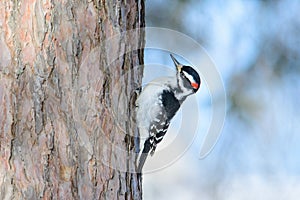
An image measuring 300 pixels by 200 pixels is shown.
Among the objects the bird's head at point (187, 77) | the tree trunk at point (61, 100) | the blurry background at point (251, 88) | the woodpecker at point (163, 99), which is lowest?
the tree trunk at point (61, 100)

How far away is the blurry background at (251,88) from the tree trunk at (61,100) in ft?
6.59

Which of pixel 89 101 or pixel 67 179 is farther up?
pixel 89 101

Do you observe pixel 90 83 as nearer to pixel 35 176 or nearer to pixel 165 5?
pixel 35 176

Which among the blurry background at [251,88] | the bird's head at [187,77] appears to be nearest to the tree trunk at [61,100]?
the bird's head at [187,77]

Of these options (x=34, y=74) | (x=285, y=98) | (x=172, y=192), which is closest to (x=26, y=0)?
(x=34, y=74)

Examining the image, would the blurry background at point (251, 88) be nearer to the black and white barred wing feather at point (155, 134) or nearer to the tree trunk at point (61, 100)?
the black and white barred wing feather at point (155, 134)

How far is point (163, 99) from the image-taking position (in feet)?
7.00

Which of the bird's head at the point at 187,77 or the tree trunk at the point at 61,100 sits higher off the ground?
the bird's head at the point at 187,77

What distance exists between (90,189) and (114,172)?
0.24 ft

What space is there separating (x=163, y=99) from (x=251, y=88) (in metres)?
1.61

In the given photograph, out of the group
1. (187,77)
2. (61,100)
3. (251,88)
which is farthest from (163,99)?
(251,88)

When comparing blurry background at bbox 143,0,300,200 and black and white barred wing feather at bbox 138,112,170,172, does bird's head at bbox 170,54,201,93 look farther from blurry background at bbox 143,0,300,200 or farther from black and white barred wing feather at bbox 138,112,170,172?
blurry background at bbox 143,0,300,200

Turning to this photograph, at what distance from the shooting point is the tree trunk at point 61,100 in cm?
131

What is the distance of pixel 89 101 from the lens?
1396 mm
